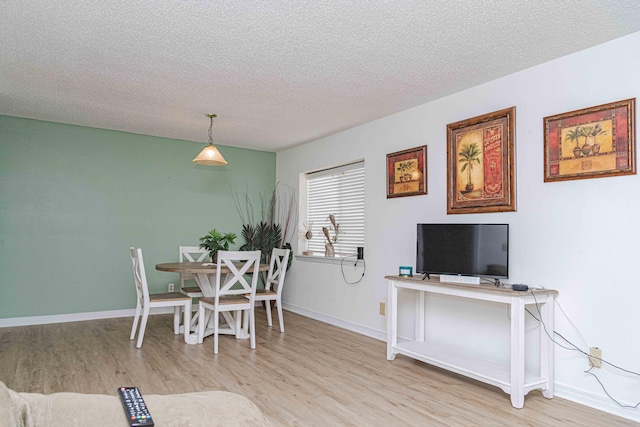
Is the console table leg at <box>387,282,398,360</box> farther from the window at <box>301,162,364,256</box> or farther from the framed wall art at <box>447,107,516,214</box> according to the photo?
the window at <box>301,162,364,256</box>

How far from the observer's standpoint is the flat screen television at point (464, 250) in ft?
10.5

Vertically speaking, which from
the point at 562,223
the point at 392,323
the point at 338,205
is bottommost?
the point at 392,323

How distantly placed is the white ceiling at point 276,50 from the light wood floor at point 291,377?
7.96ft

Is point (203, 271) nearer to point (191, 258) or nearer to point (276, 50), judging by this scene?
point (191, 258)

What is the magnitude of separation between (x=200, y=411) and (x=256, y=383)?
2082mm

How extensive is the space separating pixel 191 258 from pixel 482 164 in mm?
3659

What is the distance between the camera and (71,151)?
5352 millimetres

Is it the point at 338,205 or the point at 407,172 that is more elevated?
the point at 407,172

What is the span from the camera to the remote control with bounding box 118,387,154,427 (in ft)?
3.50

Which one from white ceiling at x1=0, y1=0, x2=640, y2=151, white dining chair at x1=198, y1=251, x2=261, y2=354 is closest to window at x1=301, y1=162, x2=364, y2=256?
white ceiling at x1=0, y1=0, x2=640, y2=151

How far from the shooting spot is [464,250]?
134 inches

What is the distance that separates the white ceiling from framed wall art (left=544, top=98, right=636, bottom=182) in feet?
1.57

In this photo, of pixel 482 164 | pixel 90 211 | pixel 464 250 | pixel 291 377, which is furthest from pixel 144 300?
pixel 482 164

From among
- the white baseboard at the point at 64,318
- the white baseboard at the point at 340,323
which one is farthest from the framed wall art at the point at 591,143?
the white baseboard at the point at 64,318
